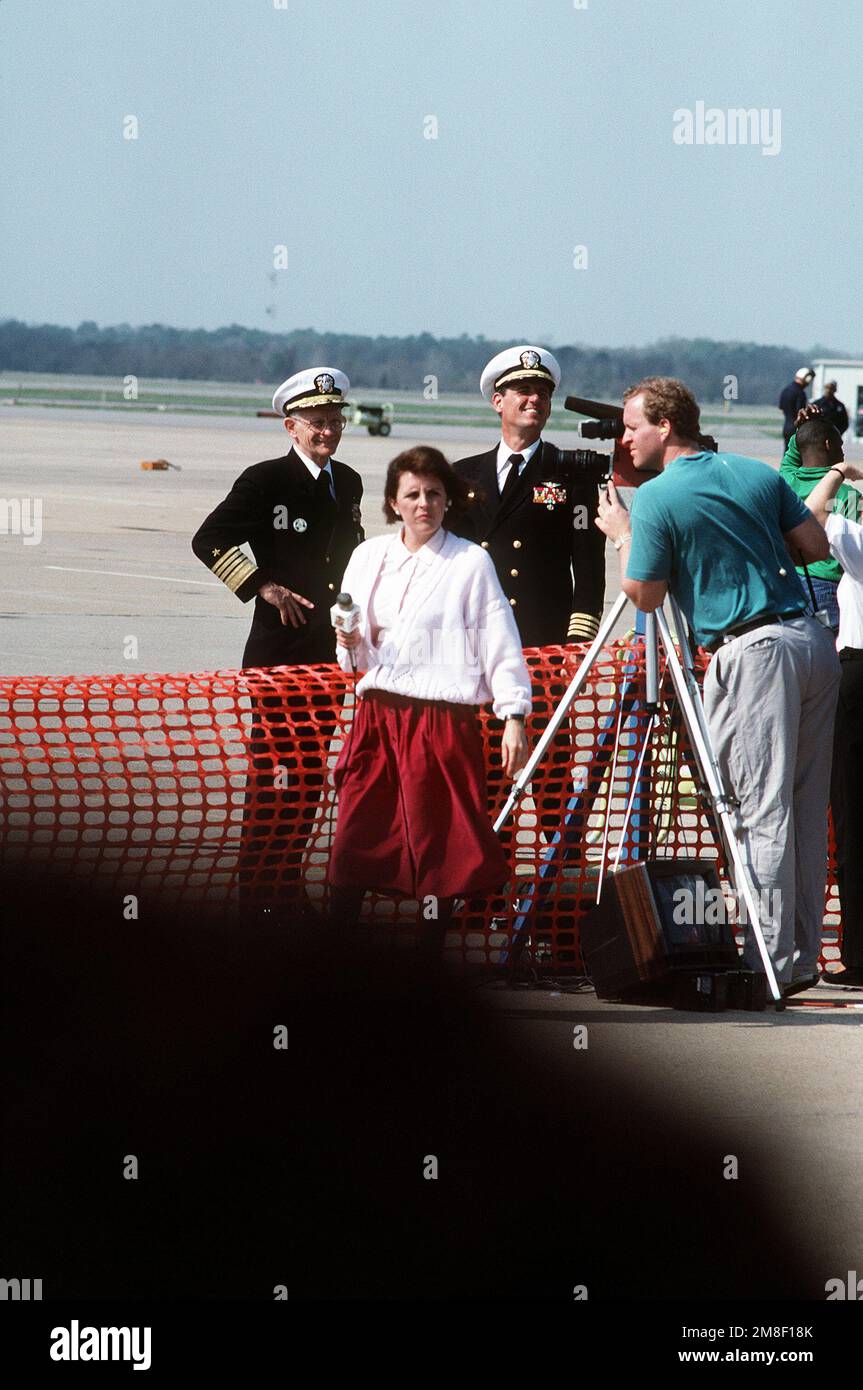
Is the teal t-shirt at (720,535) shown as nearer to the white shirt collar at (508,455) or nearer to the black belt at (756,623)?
the black belt at (756,623)

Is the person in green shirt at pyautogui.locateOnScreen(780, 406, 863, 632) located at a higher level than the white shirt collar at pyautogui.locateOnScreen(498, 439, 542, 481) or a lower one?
lower

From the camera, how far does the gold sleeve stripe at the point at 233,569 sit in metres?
7.11

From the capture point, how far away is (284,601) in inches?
281

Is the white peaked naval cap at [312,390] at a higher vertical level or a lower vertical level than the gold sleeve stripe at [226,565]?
higher

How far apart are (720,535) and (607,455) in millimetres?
815

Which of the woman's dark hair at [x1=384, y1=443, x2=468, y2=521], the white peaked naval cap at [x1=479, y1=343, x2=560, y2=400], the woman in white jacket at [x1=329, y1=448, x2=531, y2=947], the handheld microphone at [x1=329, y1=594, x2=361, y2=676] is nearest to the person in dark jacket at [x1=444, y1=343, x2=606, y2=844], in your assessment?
the white peaked naval cap at [x1=479, y1=343, x2=560, y2=400]

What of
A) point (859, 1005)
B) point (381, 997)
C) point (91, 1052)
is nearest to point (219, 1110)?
point (91, 1052)

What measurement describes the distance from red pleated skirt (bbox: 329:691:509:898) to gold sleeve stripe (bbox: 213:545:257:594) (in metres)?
1.05

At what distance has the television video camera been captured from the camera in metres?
6.59

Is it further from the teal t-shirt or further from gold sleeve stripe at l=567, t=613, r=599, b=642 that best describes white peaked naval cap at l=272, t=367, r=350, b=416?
the teal t-shirt

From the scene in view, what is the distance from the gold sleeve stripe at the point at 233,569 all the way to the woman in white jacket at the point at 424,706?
86cm

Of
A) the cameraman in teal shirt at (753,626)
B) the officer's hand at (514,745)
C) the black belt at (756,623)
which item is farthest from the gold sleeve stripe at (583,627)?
the officer's hand at (514,745)
